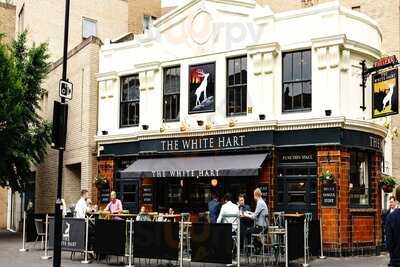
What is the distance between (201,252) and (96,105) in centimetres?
1188

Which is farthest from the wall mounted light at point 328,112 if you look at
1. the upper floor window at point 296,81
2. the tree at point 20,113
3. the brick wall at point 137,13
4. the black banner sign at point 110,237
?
the brick wall at point 137,13

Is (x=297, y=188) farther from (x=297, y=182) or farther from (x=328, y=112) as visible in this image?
(x=328, y=112)

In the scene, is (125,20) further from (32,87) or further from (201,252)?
(201,252)

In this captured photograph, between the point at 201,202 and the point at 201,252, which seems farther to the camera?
the point at 201,202

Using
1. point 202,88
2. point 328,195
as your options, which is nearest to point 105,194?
point 202,88

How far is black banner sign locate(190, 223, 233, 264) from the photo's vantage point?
13180 mm

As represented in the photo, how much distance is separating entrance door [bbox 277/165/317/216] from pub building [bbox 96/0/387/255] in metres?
0.03

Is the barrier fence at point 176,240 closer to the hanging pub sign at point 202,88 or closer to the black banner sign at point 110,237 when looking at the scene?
the black banner sign at point 110,237

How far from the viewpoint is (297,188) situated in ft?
60.8

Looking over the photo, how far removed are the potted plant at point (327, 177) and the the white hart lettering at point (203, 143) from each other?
294cm

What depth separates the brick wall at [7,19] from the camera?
33.8 metres

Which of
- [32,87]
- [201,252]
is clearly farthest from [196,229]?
[32,87]

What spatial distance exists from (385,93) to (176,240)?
7.92 metres

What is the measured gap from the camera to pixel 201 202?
20.7 meters
